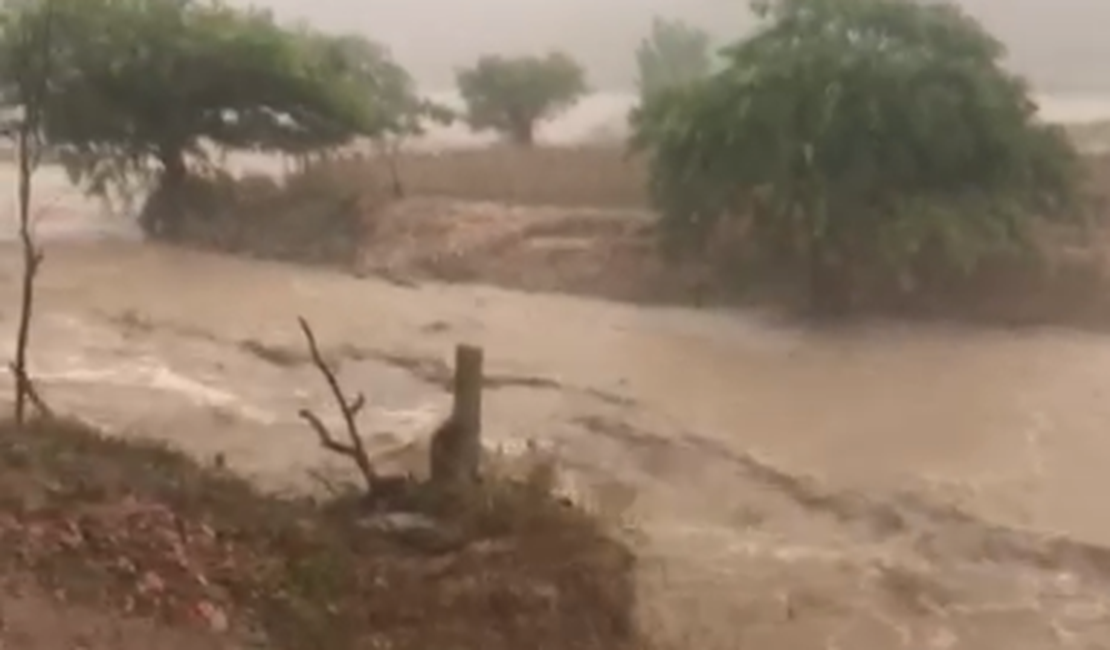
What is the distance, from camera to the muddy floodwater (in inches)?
452

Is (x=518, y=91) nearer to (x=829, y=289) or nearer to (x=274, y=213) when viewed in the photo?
(x=274, y=213)

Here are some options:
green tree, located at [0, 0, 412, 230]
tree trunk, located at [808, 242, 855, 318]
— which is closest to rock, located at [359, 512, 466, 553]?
tree trunk, located at [808, 242, 855, 318]

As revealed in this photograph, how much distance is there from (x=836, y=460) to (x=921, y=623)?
3590 mm

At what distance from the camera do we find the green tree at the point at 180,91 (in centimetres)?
2300

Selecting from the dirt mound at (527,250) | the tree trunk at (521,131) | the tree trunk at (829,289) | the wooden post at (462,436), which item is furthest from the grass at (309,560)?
the tree trunk at (521,131)

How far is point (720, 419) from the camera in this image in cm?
1578

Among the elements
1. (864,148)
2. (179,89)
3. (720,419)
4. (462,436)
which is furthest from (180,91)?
(462,436)

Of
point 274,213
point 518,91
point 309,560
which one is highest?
point 518,91

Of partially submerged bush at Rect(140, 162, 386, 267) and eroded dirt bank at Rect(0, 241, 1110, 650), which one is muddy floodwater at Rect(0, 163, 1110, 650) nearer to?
eroded dirt bank at Rect(0, 241, 1110, 650)

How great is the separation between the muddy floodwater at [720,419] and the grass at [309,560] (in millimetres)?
1012

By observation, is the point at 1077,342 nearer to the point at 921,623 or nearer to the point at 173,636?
the point at 921,623

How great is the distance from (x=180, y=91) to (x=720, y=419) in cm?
→ 1102

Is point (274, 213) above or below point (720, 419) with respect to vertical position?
above

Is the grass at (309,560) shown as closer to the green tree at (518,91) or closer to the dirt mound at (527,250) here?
the dirt mound at (527,250)
